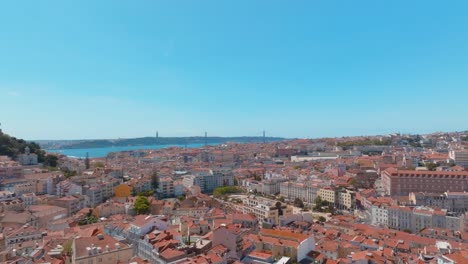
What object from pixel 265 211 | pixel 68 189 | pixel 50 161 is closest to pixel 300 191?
pixel 265 211

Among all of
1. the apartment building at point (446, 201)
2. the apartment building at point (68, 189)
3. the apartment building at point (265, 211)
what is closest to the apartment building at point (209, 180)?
the apartment building at point (68, 189)

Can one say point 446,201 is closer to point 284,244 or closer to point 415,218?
point 415,218

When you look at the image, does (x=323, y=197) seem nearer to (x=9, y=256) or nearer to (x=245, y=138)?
(x=9, y=256)

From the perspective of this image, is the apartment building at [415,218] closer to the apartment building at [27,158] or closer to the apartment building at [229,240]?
the apartment building at [229,240]

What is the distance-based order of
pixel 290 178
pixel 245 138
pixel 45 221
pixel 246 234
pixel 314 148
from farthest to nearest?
pixel 245 138, pixel 314 148, pixel 290 178, pixel 45 221, pixel 246 234

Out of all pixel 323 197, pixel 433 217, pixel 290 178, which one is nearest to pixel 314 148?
pixel 290 178

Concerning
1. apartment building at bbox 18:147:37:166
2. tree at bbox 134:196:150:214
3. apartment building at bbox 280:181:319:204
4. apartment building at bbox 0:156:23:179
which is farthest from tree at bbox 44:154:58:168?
apartment building at bbox 280:181:319:204
